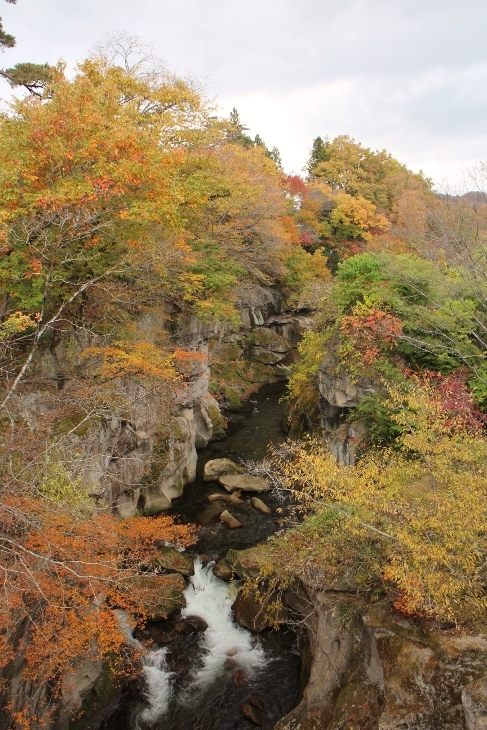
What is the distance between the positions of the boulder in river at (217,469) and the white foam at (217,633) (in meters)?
6.77

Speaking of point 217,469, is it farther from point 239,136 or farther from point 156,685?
point 239,136

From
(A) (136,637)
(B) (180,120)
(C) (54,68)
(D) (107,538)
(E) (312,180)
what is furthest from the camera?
(E) (312,180)

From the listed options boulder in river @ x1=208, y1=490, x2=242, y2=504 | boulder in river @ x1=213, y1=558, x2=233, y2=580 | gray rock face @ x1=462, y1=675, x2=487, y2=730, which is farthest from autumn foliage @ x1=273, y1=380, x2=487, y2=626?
boulder in river @ x1=208, y1=490, x2=242, y2=504

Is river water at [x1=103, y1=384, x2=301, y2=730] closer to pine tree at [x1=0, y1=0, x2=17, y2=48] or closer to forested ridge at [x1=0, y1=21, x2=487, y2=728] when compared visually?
forested ridge at [x1=0, y1=21, x2=487, y2=728]

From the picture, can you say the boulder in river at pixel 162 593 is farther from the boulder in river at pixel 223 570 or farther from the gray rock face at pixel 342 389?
the gray rock face at pixel 342 389

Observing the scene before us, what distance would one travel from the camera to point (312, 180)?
2036 inches

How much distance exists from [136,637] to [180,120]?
1952cm

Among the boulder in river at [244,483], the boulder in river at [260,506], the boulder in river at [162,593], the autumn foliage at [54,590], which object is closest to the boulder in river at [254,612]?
the boulder in river at [162,593]

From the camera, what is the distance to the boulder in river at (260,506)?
21375 millimetres

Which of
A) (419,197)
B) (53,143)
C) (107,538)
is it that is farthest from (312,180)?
(107,538)

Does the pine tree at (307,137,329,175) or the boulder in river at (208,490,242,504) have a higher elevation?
the pine tree at (307,137,329,175)

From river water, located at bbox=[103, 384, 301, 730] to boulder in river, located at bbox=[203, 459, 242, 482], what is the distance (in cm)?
521

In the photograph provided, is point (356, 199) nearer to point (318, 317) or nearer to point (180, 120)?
point (318, 317)

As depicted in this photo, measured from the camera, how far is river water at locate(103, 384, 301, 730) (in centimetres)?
1255
